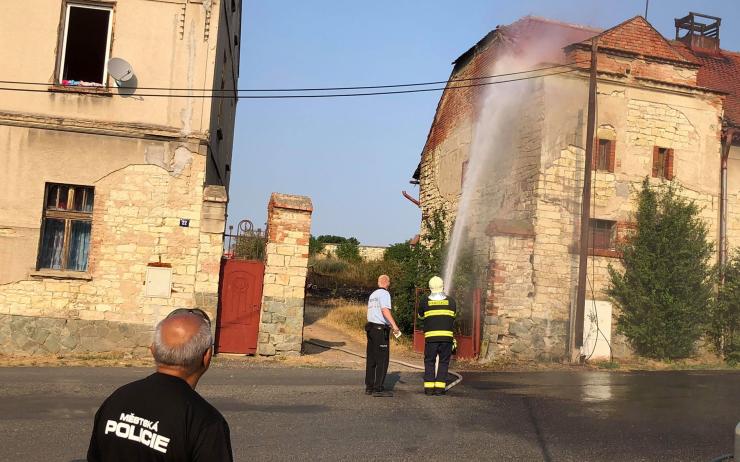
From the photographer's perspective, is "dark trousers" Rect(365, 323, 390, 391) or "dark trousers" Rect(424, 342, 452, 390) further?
"dark trousers" Rect(424, 342, 452, 390)

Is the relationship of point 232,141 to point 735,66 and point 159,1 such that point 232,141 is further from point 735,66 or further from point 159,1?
point 735,66

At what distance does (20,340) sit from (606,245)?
13.0 metres

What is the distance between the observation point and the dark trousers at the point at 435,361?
9734 mm

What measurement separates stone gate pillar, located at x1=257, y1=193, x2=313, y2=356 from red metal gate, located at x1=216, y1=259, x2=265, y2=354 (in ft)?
0.72

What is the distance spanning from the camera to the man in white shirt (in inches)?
378

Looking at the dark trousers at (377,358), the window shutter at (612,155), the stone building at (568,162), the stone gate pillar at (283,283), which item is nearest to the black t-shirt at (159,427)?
the dark trousers at (377,358)

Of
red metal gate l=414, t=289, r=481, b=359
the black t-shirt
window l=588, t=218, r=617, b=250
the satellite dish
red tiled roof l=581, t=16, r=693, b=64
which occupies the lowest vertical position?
red metal gate l=414, t=289, r=481, b=359

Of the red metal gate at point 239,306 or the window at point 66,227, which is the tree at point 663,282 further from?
the window at point 66,227

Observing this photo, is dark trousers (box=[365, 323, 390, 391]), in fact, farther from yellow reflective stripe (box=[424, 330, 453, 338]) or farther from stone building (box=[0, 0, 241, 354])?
stone building (box=[0, 0, 241, 354])

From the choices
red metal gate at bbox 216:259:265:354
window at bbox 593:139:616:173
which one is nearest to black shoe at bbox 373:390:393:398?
red metal gate at bbox 216:259:265:354

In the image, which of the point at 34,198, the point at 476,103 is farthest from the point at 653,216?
the point at 34,198

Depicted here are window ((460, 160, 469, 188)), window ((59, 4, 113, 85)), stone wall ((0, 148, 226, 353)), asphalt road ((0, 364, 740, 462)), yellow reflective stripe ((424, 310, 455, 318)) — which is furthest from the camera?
window ((460, 160, 469, 188))

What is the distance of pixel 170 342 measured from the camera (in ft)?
8.92

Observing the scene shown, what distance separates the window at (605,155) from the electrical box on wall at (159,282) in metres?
10.3
